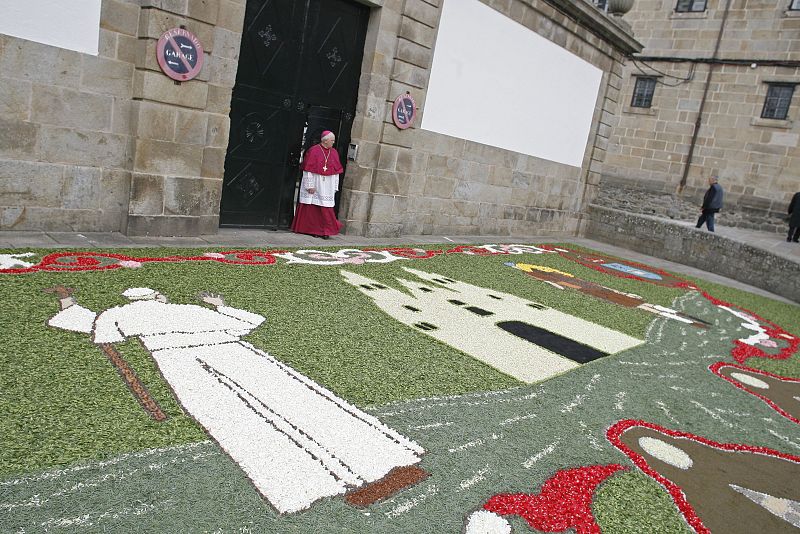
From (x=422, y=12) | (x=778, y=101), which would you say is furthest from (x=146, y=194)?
(x=778, y=101)

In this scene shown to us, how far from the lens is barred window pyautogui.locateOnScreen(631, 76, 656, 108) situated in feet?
69.7

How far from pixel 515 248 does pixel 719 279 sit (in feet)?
13.8

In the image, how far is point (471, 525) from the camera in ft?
7.07

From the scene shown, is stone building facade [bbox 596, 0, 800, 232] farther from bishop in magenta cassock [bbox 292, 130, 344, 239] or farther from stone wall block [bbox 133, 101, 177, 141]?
stone wall block [bbox 133, 101, 177, 141]

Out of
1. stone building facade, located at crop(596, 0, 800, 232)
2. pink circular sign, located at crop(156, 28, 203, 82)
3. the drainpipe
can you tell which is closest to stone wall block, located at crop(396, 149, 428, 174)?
pink circular sign, located at crop(156, 28, 203, 82)

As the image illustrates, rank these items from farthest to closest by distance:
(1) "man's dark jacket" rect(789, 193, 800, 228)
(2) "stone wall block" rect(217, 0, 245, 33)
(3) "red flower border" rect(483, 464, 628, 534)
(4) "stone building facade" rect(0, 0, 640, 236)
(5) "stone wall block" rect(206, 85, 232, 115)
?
1. (1) "man's dark jacket" rect(789, 193, 800, 228)
2. (5) "stone wall block" rect(206, 85, 232, 115)
3. (2) "stone wall block" rect(217, 0, 245, 33)
4. (4) "stone building facade" rect(0, 0, 640, 236)
5. (3) "red flower border" rect(483, 464, 628, 534)

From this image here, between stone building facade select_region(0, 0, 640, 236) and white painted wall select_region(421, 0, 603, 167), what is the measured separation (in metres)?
0.47

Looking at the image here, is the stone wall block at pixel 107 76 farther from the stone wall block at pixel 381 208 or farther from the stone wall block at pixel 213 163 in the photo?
the stone wall block at pixel 381 208

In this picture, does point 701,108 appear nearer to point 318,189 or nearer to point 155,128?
point 318,189

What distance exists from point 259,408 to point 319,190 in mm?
5286

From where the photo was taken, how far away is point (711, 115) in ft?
65.2

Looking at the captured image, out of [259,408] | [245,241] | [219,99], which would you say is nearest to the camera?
[259,408]

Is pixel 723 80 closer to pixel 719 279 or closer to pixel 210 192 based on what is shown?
pixel 719 279

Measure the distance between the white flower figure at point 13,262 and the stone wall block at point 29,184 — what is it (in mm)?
1013
